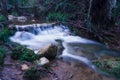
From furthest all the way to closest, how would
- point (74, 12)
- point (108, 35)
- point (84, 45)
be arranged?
point (74, 12) < point (108, 35) < point (84, 45)

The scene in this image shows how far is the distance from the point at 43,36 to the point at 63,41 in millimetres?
1385

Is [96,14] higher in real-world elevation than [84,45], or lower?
higher

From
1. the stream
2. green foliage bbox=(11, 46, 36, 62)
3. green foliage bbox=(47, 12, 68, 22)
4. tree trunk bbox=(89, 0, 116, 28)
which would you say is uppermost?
tree trunk bbox=(89, 0, 116, 28)

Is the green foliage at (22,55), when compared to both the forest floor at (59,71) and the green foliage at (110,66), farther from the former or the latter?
the green foliage at (110,66)

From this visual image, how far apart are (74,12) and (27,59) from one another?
731 cm

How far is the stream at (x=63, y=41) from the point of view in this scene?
808 cm

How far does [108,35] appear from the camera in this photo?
10422mm

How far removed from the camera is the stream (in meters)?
8.08

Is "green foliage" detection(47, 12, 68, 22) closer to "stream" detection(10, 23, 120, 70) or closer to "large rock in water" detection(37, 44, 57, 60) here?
"stream" detection(10, 23, 120, 70)

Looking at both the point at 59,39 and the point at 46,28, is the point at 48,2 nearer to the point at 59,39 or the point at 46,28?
the point at 46,28

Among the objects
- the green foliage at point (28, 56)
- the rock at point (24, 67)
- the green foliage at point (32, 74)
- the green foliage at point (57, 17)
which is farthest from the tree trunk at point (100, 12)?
the green foliage at point (32, 74)

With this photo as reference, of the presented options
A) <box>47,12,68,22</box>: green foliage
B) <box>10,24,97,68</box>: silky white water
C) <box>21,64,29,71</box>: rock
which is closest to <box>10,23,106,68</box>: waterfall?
<box>10,24,97,68</box>: silky white water

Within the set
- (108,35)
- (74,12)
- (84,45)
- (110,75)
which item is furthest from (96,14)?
(110,75)

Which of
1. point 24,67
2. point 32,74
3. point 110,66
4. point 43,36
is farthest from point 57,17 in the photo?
point 32,74
